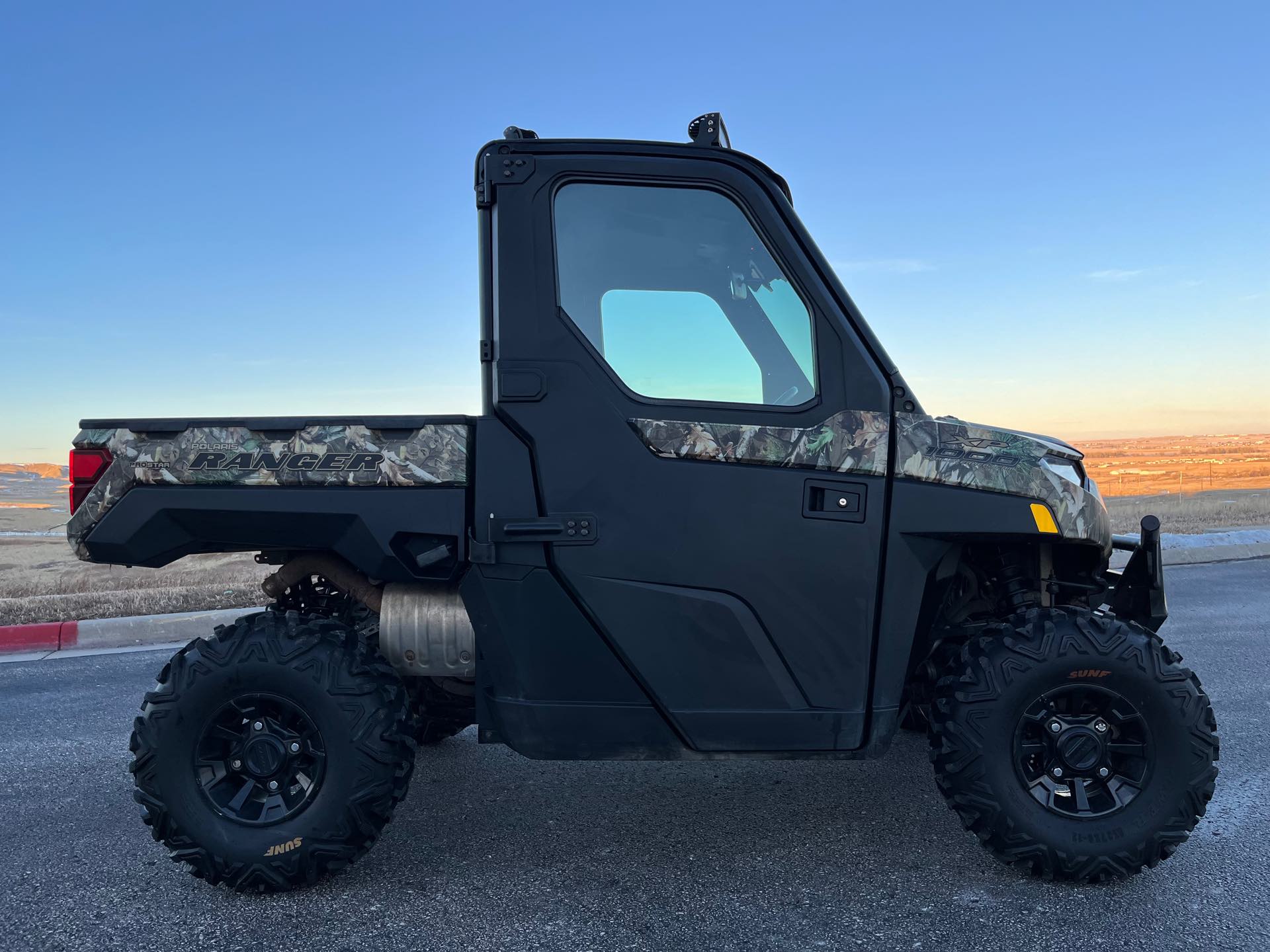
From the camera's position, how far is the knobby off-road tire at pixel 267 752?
2.83 metres

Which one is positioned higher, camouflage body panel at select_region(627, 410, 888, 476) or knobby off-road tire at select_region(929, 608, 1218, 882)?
camouflage body panel at select_region(627, 410, 888, 476)

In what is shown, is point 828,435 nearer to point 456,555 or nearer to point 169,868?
point 456,555

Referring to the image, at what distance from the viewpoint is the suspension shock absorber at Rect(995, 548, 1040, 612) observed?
10.3ft

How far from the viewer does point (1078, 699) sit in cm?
291

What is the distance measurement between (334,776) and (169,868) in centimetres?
78

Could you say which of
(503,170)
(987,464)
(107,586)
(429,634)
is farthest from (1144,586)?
(107,586)

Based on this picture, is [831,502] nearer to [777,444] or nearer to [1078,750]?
[777,444]

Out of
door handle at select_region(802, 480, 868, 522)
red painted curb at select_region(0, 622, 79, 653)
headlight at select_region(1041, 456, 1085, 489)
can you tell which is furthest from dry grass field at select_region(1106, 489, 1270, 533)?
red painted curb at select_region(0, 622, 79, 653)

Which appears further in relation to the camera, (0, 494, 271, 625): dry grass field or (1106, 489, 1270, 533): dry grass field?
(1106, 489, 1270, 533): dry grass field

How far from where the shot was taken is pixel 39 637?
22.5ft

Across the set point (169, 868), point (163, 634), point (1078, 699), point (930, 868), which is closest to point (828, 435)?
point (1078, 699)

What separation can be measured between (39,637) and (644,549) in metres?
6.12

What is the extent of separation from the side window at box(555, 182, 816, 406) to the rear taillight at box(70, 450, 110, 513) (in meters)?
1.57

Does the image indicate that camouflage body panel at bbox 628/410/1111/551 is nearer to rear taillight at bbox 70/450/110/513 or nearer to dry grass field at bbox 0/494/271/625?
rear taillight at bbox 70/450/110/513
